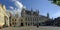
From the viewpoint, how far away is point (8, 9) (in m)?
3.87

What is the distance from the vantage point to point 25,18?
3961 millimetres

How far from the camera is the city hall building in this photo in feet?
12.8

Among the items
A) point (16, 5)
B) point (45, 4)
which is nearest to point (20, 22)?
point (16, 5)

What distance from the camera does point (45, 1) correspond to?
4.00 meters

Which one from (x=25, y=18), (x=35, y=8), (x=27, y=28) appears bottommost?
(x=27, y=28)

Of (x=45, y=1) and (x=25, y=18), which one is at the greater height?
(x=45, y=1)

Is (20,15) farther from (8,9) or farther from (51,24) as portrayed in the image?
(51,24)

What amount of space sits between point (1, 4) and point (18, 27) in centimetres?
72

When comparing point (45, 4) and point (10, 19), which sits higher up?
point (45, 4)

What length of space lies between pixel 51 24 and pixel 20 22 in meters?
0.81

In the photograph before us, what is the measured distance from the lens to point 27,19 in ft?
13.1

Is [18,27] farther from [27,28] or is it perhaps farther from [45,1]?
[45,1]

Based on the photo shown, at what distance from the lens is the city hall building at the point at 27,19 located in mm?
3910

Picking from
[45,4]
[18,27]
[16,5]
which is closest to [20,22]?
[18,27]
